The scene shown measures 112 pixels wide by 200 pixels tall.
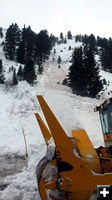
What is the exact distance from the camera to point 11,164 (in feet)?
22.1

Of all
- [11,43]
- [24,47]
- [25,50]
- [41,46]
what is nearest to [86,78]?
[24,47]

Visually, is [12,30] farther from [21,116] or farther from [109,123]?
[109,123]

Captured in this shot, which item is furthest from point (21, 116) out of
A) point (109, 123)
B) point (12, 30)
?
point (12, 30)

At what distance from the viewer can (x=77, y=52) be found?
32312mm

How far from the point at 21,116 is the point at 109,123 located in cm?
1044

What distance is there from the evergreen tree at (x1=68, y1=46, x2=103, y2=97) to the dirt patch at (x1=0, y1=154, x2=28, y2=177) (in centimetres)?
1740

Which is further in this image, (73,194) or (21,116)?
(21,116)

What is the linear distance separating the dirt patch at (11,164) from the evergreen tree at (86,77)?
17403 millimetres

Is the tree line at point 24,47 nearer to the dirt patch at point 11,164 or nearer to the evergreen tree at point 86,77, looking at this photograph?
the evergreen tree at point 86,77

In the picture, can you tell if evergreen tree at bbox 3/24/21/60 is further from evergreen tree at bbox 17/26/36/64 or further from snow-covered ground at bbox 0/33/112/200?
snow-covered ground at bbox 0/33/112/200

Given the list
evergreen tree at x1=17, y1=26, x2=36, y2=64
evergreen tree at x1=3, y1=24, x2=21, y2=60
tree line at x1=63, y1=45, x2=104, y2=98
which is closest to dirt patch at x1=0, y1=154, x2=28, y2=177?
tree line at x1=63, y1=45, x2=104, y2=98

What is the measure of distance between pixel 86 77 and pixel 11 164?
2065cm

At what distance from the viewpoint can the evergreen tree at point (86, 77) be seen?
2434 cm

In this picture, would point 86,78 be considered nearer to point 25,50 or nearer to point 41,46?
point 25,50
